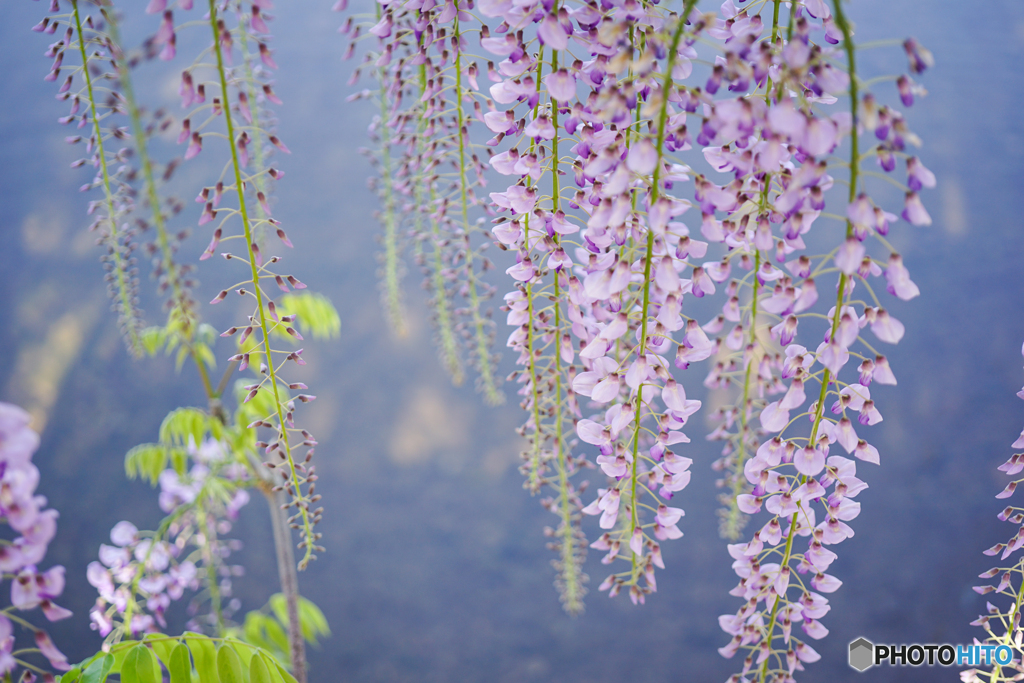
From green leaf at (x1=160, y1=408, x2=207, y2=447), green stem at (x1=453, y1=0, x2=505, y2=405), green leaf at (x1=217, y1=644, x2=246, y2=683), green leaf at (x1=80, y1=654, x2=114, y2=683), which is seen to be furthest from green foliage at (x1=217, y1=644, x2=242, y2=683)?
green stem at (x1=453, y1=0, x2=505, y2=405)

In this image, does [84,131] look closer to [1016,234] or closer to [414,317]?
[414,317]

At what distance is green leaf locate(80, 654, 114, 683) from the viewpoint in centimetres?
77

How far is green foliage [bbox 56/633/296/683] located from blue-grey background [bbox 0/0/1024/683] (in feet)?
5.69

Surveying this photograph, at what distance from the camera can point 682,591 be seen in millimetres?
2545

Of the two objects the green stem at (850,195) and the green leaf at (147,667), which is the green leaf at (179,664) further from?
Result: the green stem at (850,195)

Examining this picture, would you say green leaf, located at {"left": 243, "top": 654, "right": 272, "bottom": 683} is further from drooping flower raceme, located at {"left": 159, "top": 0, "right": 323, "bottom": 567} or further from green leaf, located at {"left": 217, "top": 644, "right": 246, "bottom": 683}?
drooping flower raceme, located at {"left": 159, "top": 0, "right": 323, "bottom": 567}

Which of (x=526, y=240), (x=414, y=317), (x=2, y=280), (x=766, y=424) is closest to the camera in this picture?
(x=766, y=424)

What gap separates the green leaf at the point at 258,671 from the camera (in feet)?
2.74

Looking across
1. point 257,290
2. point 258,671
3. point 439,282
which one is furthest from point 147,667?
point 439,282

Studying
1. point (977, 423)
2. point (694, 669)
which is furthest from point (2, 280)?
point (977, 423)

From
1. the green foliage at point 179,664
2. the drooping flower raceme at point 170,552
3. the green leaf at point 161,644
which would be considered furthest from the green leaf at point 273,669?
the drooping flower raceme at point 170,552

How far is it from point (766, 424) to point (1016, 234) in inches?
95.5

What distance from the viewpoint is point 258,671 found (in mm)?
839

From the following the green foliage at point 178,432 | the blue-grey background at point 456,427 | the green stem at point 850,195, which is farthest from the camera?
the blue-grey background at point 456,427
